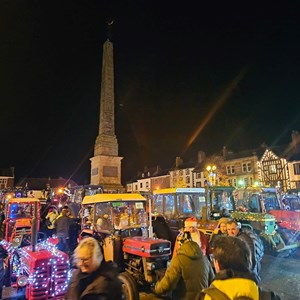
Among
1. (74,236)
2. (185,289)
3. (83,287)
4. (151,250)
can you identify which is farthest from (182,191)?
(83,287)

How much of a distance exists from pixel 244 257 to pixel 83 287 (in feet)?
4.89

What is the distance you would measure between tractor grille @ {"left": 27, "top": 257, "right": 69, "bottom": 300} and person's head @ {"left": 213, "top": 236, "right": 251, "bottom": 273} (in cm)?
430

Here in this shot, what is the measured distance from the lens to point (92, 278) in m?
2.74

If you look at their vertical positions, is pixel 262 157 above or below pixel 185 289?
above

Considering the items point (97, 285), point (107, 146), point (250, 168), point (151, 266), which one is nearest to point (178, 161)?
point (250, 168)

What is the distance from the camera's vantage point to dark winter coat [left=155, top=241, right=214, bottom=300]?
331 cm

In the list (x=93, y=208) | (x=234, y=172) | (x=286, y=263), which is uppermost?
(x=234, y=172)

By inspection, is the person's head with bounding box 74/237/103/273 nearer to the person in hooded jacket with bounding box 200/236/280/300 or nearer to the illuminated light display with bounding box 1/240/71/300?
the person in hooded jacket with bounding box 200/236/280/300

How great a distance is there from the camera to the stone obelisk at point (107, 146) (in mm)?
23375

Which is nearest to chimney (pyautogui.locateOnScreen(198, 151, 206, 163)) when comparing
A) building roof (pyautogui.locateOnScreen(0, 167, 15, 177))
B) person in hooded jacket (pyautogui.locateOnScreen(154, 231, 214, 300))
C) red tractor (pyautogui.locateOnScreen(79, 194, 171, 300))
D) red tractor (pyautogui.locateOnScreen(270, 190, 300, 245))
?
building roof (pyautogui.locateOnScreen(0, 167, 15, 177))

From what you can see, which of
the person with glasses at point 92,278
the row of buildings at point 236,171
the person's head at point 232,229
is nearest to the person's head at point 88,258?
the person with glasses at point 92,278

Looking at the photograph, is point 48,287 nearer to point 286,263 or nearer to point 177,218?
point 177,218

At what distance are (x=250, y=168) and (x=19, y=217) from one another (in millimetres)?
41836

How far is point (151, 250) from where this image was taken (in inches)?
216
